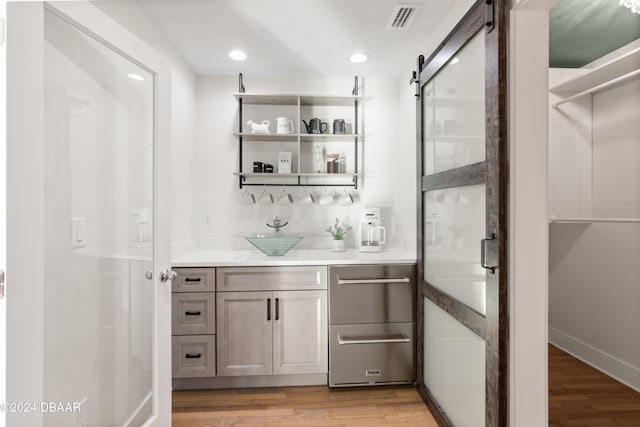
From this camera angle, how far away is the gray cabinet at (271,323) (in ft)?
7.39

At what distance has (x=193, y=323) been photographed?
2236mm

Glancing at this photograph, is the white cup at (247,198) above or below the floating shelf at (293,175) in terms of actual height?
below

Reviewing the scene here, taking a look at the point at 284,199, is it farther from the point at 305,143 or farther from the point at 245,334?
the point at 245,334

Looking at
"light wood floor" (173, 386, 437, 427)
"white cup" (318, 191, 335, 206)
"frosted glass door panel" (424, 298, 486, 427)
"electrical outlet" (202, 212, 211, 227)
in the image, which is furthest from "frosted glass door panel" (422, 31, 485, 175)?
"electrical outlet" (202, 212, 211, 227)

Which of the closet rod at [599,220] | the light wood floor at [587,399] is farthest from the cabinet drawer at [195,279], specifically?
the closet rod at [599,220]

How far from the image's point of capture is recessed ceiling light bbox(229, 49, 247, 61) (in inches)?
95.0

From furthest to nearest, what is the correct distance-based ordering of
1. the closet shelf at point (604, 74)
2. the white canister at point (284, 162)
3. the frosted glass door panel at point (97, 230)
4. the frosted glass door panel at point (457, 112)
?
the white canister at point (284, 162)
the closet shelf at point (604, 74)
the frosted glass door panel at point (457, 112)
the frosted glass door panel at point (97, 230)

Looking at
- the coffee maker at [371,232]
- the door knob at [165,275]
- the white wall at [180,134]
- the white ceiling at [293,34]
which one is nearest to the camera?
the door knob at [165,275]

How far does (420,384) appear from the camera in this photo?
2.21 m

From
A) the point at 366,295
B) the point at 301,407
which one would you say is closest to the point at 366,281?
the point at 366,295

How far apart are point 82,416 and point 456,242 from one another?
1.79m

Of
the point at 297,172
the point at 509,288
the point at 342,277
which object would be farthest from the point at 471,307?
the point at 297,172

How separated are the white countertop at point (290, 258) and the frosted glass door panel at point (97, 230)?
605 mm

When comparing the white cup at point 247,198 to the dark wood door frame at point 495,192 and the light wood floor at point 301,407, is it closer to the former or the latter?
the light wood floor at point 301,407
